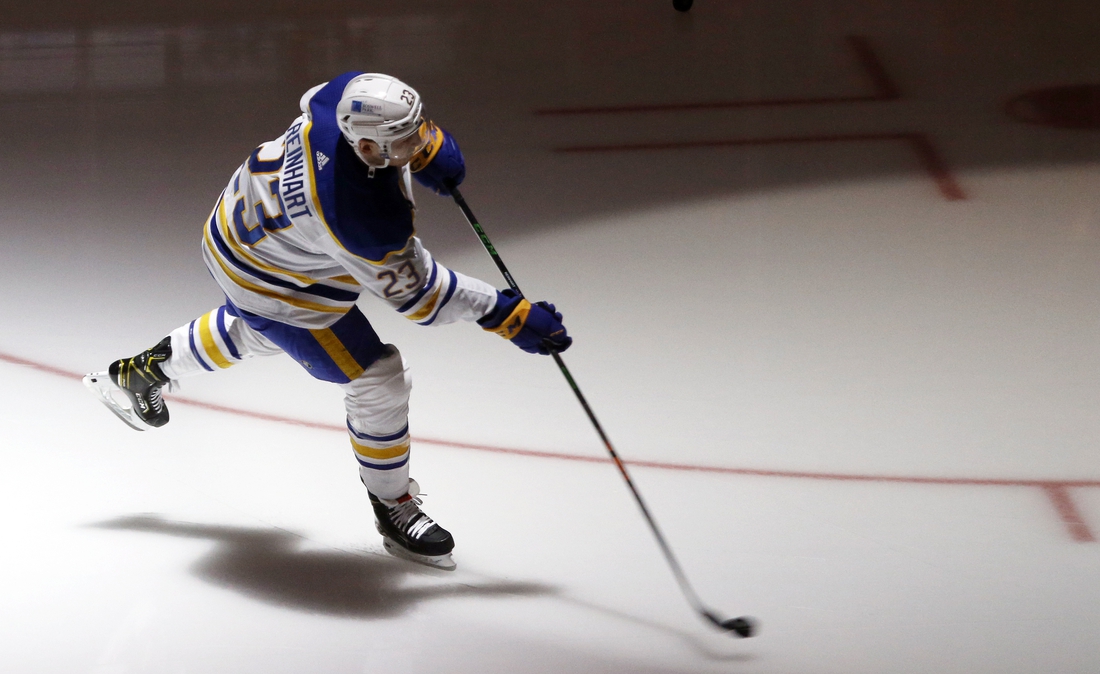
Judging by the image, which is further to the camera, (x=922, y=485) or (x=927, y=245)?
(x=927, y=245)

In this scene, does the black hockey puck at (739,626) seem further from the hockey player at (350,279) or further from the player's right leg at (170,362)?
the player's right leg at (170,362)

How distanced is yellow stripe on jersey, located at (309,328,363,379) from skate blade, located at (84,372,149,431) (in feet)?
2.78

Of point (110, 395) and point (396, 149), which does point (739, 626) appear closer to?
point (396, 149)

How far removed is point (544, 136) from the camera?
520cm

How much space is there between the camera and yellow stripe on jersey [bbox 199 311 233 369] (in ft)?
9.12

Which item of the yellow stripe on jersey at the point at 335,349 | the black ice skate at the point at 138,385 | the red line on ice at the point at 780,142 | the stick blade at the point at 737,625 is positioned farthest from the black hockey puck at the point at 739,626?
the red line on ice at the point at 780,142

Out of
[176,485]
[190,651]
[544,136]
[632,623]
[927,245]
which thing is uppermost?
[544,136]

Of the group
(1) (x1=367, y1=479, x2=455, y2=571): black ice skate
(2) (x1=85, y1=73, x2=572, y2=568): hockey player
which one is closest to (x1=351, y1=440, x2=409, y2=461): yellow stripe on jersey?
(2) (x1=85, y1=73, x2=572, y2=568): hockey player

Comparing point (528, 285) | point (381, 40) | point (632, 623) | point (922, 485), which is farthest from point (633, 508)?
point (381, 40)

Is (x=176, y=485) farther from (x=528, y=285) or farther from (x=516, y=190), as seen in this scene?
(x=516, y=190)

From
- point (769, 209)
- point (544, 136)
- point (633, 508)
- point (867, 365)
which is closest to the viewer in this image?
point (633, 508)

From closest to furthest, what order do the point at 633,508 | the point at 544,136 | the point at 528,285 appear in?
1. the point at 633,508
2. the point at 528,285
3. the point at 544,136

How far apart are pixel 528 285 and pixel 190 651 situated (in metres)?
1.99

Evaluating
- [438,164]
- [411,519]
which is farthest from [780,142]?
[411,519]
